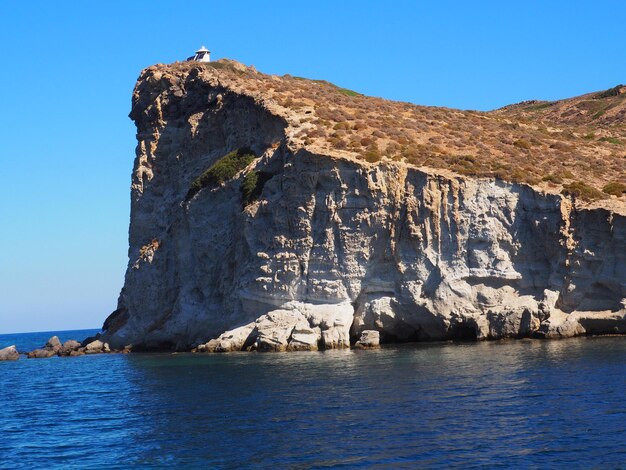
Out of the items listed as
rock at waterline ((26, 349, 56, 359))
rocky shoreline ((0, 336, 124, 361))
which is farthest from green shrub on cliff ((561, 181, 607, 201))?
rock at waterline ((26, 349, 56, 359))

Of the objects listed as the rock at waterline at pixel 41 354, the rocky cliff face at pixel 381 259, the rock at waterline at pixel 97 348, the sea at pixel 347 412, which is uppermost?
the rocky cliff face at pixel 381 259

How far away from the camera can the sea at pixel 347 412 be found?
19.6 metres

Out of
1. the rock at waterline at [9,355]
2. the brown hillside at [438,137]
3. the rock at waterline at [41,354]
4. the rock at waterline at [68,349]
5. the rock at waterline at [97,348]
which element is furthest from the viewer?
the rock at waterline at [41,354]

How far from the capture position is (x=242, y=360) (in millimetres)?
40469

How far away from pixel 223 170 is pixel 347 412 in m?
32.7

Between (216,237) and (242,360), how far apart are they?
586 inches

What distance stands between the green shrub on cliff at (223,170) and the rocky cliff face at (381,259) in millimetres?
653

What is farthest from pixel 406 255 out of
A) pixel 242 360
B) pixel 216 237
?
pixel 216 237

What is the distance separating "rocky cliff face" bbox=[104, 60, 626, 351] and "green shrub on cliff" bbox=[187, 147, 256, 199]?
25.7 inches

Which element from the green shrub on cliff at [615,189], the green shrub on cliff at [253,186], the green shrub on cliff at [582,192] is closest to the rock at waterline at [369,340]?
the green shrub on cliff at [253,186]

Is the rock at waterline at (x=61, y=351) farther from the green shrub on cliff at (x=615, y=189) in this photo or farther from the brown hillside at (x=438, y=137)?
the green shrub on cliff at (x=615, y=189)

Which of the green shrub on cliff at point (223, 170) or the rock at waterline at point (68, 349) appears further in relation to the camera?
the rock at waterline at point (68, 349)

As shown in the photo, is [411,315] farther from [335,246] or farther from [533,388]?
[533,388]

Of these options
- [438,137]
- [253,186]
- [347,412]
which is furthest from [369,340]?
[347,412]
